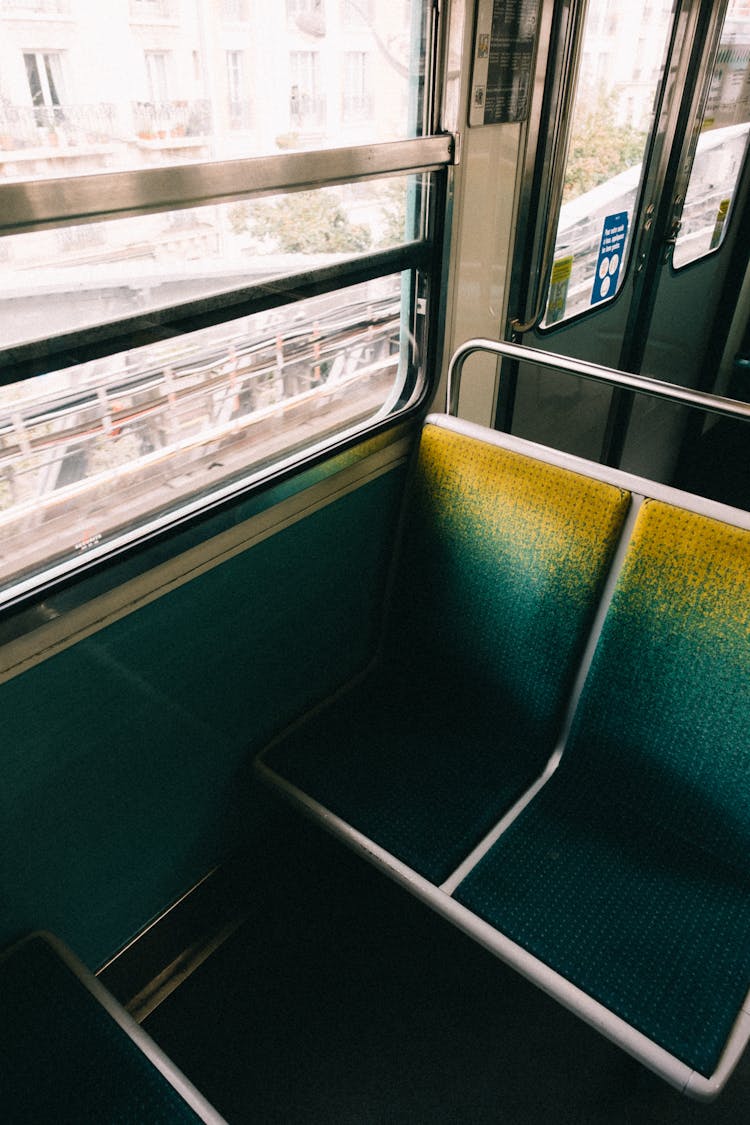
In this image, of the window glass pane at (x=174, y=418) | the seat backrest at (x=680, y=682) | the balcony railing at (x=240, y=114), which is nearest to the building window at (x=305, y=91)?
the balcony railing at (x=240, y=114)

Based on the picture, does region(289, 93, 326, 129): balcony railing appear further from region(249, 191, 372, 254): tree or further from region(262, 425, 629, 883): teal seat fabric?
region(262, 425, 629, 883): teal seat fabric

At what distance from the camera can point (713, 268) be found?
13.5 ft

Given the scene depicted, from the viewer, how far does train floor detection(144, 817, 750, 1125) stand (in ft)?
5.99

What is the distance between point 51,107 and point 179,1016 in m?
2.09

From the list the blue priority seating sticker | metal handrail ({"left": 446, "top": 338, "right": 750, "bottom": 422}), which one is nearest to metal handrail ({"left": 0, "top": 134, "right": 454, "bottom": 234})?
metal handrail ({"left": 446, "top": 338, "right": 750, "bottom": 422})

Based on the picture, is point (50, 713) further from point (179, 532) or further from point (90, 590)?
point (179, 532)

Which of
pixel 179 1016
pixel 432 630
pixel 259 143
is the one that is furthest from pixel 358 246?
pixel 179 1016

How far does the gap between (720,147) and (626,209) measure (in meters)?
0.98

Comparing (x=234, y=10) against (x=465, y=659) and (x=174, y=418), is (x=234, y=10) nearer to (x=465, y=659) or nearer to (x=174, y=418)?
(x=174, y=418)

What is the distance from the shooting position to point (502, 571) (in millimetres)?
1962

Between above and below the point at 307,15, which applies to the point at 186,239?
below

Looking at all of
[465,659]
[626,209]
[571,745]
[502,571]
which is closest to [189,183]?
[502,571]

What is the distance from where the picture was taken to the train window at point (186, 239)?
1234 mm

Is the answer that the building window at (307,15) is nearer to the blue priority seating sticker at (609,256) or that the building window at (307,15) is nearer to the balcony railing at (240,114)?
the balcony railing at (240,114)
